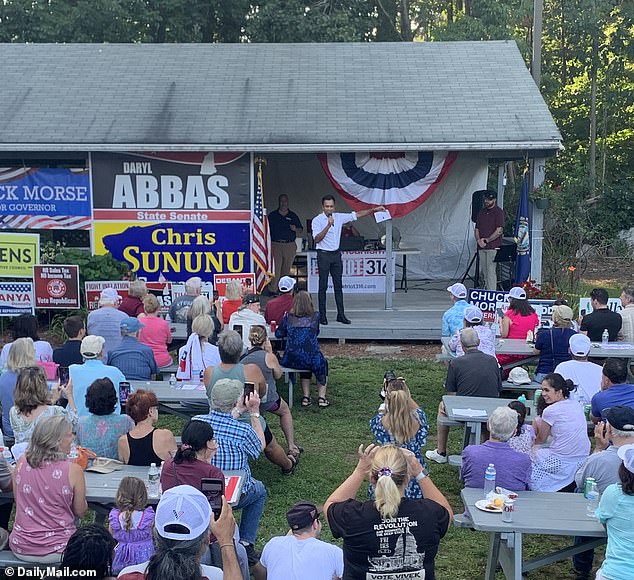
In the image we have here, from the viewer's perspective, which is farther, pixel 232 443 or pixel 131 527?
pixel 232 443

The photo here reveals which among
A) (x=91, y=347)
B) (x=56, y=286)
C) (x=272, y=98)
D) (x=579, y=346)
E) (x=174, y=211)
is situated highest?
(x=272, y=98)

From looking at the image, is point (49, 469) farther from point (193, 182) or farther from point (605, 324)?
point (193, 182)

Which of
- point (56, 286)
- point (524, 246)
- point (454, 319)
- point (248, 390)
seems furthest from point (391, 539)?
point (524, 246)

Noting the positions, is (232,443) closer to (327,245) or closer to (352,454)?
(352,454)

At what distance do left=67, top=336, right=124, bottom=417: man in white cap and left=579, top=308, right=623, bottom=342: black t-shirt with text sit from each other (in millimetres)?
5434

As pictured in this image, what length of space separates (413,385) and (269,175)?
7.29 m

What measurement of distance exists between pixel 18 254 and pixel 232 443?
830 centimetres

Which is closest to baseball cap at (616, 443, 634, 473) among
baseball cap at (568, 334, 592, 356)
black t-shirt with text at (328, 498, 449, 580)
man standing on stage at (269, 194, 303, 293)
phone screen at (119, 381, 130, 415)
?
black t-shirt with text at (328, 498, 449, 580)

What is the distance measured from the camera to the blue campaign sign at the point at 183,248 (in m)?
13.4

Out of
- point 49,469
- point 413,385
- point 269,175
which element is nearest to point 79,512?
point 49,469

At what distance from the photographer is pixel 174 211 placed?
1340 cm

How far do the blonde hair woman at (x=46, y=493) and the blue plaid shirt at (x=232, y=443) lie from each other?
3.44 feet

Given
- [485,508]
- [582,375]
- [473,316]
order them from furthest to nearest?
[473,316] < [582,375] < [485,508]

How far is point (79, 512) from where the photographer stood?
17.3ft
